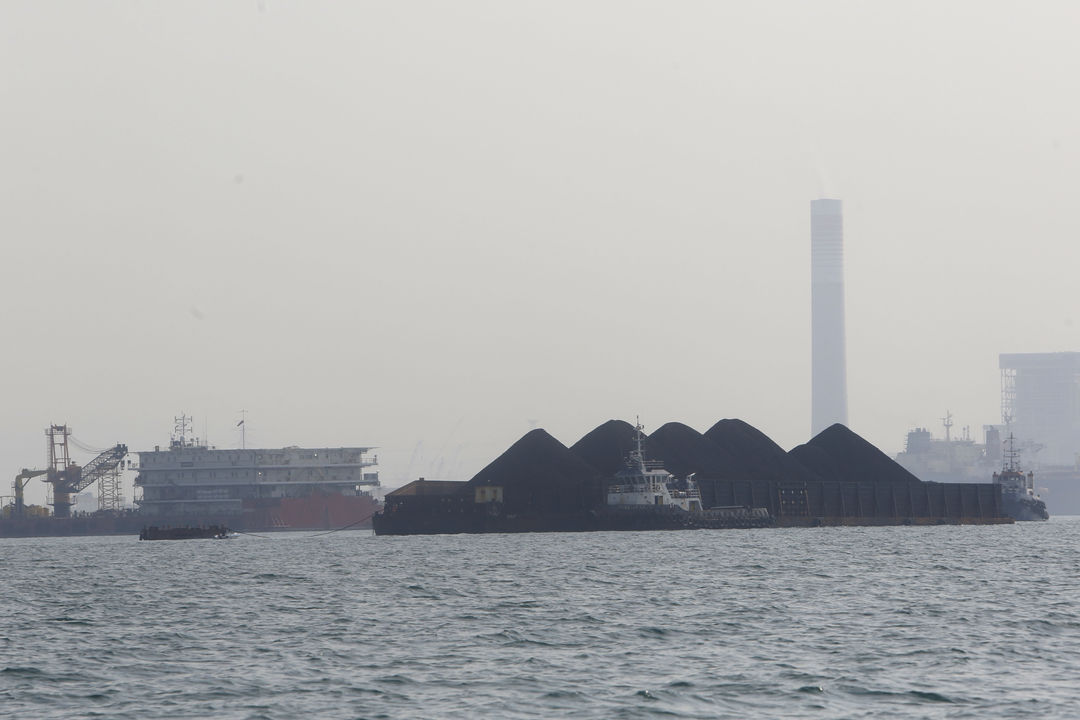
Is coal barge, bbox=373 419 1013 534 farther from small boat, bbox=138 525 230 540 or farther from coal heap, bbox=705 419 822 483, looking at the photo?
small boat, bbox=138 525 230 540

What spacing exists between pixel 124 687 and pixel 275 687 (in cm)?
354

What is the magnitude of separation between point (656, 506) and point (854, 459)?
53501 mm

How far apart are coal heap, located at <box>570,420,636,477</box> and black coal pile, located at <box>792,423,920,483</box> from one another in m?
29.7

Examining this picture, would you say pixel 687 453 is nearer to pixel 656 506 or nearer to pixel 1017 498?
pixel 656 506

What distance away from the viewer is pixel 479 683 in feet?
107

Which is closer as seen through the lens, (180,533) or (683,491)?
(683,491)

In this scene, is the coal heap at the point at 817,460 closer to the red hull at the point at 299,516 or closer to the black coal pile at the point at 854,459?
the black coal pile at the point at 854,459

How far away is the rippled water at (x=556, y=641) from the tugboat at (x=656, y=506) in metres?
52.1

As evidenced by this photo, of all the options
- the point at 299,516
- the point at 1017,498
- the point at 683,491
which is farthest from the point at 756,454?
the point at 299,516

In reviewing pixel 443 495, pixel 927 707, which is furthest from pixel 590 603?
pixel 443 495

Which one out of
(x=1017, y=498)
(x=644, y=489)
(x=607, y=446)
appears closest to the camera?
(x=644, y=489)

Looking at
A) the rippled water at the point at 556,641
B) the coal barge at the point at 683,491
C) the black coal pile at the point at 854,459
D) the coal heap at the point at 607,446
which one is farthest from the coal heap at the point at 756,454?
the rippled water at the point at 556,641

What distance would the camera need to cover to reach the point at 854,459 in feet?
572

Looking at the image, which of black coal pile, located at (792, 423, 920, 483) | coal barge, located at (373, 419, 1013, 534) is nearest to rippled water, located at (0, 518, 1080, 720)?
coal barge, located at (373, 419, 1013, 534)
